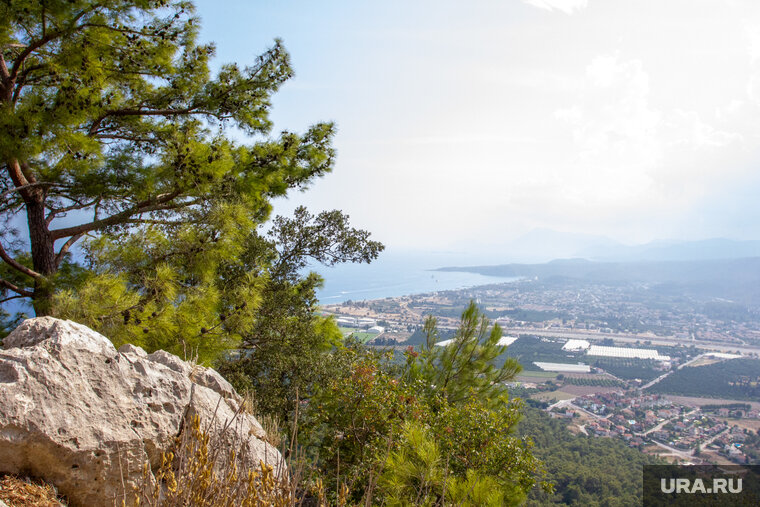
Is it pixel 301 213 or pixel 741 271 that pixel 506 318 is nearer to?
pixel 301 213

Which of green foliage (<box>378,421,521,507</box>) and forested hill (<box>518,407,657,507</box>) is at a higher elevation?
green foliage (<box>378,421,521,507</box>)

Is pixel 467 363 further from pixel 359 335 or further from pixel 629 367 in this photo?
pixel 629 367

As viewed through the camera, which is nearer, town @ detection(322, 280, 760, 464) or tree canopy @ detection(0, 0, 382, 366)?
tree canopy @ detection(0, 0, 382, 366)

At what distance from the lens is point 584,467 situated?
10711 millimetres

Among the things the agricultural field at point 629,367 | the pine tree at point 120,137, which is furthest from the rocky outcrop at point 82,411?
the agricultural field at point 629,367

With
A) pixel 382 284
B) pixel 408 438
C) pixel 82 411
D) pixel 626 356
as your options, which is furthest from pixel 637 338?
pixel 82 411

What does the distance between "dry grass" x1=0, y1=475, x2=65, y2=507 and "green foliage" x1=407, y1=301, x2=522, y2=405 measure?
4.24m

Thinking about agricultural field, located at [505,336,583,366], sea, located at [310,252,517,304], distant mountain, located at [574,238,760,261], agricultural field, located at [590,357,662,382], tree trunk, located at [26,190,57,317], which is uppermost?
distant mountain, located at [574,238,760,261]

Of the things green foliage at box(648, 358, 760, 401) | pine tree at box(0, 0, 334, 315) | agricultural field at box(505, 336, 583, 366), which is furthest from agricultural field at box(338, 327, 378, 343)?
green foliage at box(648, 358, 760, 401)

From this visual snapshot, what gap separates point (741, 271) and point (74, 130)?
84.3 m

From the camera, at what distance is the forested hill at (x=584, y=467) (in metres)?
9.01

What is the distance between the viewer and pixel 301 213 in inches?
295

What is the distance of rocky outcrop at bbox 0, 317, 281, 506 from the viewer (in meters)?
1.83

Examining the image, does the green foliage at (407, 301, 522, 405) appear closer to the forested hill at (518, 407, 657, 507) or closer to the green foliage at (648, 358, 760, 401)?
the forested hill at (518, 407, 657, 507)
